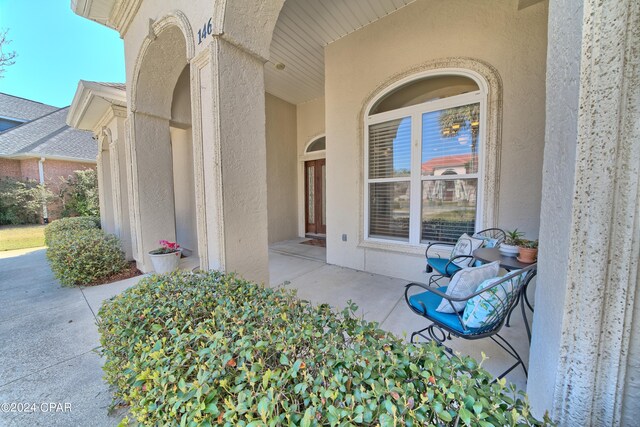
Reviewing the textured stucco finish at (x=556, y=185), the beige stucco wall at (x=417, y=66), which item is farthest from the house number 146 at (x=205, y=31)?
the beige stucco wall at (x=417, y=66)

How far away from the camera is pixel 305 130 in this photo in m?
7.34

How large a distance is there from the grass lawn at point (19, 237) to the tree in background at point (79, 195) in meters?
1.38

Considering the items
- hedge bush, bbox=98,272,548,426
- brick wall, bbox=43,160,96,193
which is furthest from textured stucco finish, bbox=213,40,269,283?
brick wall, bbox=43,160,96,193

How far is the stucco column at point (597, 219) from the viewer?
0.80 metres

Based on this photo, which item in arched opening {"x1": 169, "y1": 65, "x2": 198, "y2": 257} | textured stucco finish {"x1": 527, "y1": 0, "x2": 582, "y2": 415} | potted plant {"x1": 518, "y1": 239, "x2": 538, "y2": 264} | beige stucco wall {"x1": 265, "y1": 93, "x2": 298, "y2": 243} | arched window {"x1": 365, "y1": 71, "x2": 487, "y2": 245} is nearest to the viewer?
textured stucco finish {"x1": 527, "y1": 0, "x2": 582, "y2": 415}

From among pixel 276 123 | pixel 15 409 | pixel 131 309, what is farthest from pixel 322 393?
pixel 276 123

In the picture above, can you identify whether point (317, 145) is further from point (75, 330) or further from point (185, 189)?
point (75, 330)

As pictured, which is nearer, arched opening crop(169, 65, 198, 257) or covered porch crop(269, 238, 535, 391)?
covered porch crop(269, 238, 535, 391)

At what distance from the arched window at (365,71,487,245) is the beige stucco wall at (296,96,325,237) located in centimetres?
310

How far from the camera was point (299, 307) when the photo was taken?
1.47 metres

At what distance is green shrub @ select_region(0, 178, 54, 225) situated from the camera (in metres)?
10.9

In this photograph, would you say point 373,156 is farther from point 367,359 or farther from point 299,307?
point 367,359

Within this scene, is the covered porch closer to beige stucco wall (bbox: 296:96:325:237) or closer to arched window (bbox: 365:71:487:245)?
arched window (bbox: 365:71:487:245)

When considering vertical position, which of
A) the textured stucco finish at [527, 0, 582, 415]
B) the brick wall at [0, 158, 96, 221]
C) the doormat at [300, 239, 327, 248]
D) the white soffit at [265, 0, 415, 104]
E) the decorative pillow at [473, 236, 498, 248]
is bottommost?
the doormat at [300, 239, 327, 248]
